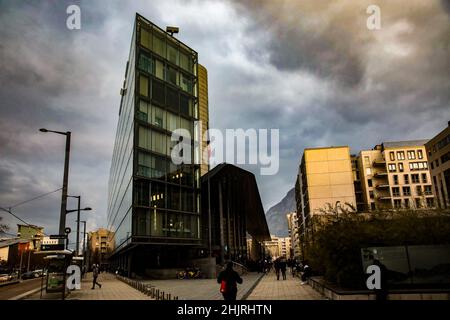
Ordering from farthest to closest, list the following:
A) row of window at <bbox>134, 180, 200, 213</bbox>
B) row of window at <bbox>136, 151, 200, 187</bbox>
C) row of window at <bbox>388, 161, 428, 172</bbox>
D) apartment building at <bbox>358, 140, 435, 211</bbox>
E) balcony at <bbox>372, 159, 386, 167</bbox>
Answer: balcony at <bbox>372, 159, 386, 167</bbox>
row of window at <bbox>388, 161, 428, 172</bbox>
apartment building at <bbox>358, 140, 435, 211</bbox>
row of window at <bbox>136, 151, 200, 187</bbox>
row of window at <bbox>134, 180, 200, 213</bbox>

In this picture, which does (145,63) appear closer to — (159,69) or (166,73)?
(159,69)

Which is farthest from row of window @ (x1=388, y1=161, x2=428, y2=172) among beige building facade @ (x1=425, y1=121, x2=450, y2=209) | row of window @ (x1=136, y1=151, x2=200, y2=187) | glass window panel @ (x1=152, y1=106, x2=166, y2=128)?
glass window panel @ (x1=152, y1=106, x2=166, y2=128)

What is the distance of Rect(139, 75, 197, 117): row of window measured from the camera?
42812mm

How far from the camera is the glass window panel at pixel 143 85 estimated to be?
139 feet

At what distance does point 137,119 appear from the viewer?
4075 centimetres

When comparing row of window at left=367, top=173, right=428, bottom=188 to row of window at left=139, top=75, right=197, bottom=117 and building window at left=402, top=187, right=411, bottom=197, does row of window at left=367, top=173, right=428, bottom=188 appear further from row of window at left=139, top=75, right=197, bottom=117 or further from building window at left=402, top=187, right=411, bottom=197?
row of window at left=139, top=75, right=197, bottom=117

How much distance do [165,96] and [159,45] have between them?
645 centimetres

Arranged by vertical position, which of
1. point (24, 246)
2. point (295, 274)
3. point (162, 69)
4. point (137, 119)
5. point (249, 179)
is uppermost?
point (162, 69)

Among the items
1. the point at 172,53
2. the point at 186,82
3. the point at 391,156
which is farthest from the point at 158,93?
the point at 391,156

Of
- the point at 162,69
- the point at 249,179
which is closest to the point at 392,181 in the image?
the point at 249,179

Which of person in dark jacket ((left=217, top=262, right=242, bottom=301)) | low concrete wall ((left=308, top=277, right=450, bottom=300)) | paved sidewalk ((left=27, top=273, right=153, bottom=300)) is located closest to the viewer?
person in dark jacket ((left=217, top=262, right=242, bottom=301))

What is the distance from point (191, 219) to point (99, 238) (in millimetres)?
165599
